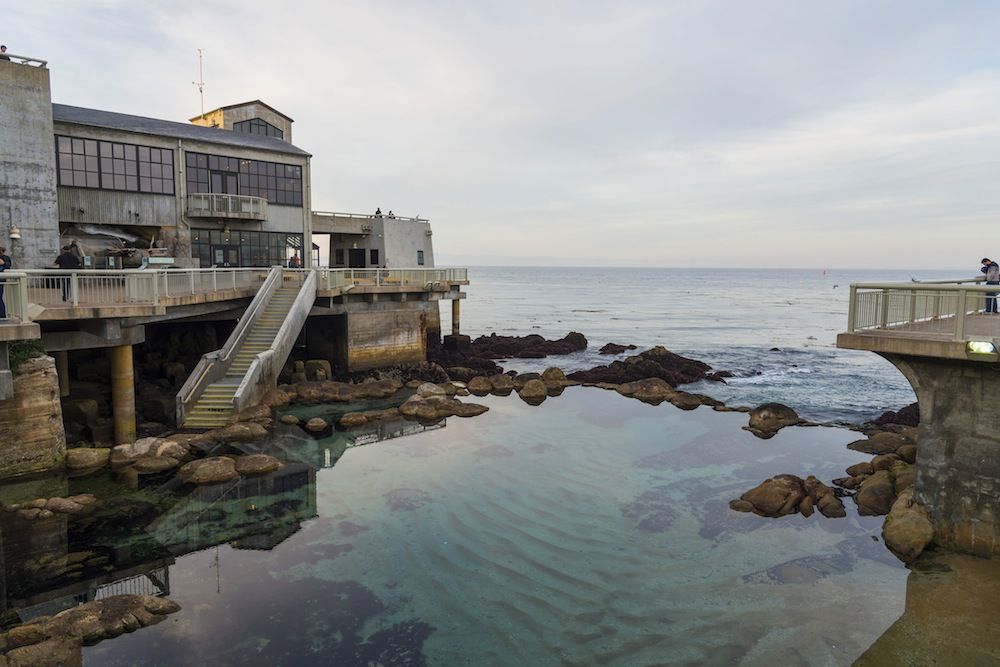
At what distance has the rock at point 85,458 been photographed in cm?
1836

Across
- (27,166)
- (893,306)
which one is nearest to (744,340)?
(893,306)

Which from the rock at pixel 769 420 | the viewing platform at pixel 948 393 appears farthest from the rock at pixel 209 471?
the rock at pixel 769 420

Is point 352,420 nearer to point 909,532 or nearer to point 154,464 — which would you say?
point 154,464

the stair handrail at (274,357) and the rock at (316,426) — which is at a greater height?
the stair handrail at (274,357)

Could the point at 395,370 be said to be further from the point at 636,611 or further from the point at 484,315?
the point at 484,315

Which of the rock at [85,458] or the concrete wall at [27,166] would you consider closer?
the rock at [85,458]

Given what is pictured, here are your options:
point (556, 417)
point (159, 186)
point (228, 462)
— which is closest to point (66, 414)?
point (228, 462)

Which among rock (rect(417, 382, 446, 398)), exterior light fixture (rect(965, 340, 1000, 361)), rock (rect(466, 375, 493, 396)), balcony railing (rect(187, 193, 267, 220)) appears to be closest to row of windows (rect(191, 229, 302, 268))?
balcony railing (rect(187, 193, 267, 220))

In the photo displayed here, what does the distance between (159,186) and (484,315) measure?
206 ft

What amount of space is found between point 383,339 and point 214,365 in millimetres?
11267

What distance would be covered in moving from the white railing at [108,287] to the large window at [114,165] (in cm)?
919

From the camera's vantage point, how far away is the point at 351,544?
1470cm

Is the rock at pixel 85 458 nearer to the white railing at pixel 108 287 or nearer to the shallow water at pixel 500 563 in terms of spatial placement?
the shallow water at pixel 500 563

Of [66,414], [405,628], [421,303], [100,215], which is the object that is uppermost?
[100,215]
